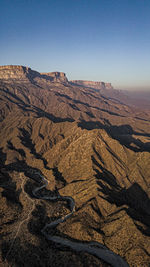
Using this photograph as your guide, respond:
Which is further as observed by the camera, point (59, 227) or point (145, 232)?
point (59, 227)

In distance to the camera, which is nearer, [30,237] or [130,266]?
[130,266]

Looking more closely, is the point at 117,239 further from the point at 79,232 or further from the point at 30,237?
the point at 30,237

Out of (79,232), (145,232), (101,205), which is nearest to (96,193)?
(101,205)

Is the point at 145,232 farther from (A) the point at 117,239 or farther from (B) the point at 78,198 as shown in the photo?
(B) the point at 78,198

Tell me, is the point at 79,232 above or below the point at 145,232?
below

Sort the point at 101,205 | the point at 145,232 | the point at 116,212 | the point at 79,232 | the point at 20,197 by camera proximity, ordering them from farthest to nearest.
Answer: the point at 20,197, the point at 101,205, the point at 116,212, the point at 79,232, the point at 145,232

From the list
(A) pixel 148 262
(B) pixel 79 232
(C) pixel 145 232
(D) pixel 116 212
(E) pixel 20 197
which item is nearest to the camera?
(A) pixel 148 262

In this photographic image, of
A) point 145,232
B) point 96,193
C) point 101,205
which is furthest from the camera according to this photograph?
point 96,193

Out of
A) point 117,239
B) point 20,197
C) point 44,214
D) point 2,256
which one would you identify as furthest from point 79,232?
point 20,197

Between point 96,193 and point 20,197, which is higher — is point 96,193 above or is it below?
above
